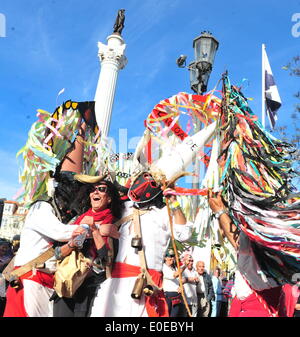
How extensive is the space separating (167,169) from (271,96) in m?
4.16

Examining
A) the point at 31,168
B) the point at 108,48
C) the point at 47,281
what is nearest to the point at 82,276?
the point at 47,281

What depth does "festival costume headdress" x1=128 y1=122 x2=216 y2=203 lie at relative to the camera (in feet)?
10.2

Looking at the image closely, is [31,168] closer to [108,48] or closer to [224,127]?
[224,127]

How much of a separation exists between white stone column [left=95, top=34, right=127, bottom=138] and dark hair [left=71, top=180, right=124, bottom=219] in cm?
1160

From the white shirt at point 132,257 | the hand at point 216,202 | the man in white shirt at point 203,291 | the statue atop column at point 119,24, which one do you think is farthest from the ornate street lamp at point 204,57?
the statue atop column at point 119,24

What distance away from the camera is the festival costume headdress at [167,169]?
3100 millimetres

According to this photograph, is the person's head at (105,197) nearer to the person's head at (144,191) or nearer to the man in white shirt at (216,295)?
the person's head at (144,191)

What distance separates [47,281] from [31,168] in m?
1.16

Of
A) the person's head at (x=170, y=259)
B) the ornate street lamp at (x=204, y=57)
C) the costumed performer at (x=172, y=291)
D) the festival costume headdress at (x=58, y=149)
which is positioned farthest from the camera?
the ornate street lamp at (x=204, y=57)

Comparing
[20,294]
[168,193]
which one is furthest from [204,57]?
[20,294]

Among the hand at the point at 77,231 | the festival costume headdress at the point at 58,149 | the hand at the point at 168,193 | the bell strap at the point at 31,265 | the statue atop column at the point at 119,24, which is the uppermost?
the statue atop column at the point at 119,24

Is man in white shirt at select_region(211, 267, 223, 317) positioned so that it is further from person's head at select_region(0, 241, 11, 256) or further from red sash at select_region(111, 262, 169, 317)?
red sash at select_region(111, 262, 169, 317)

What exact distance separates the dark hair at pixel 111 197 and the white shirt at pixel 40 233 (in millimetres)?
294

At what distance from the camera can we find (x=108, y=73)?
15.8 m
